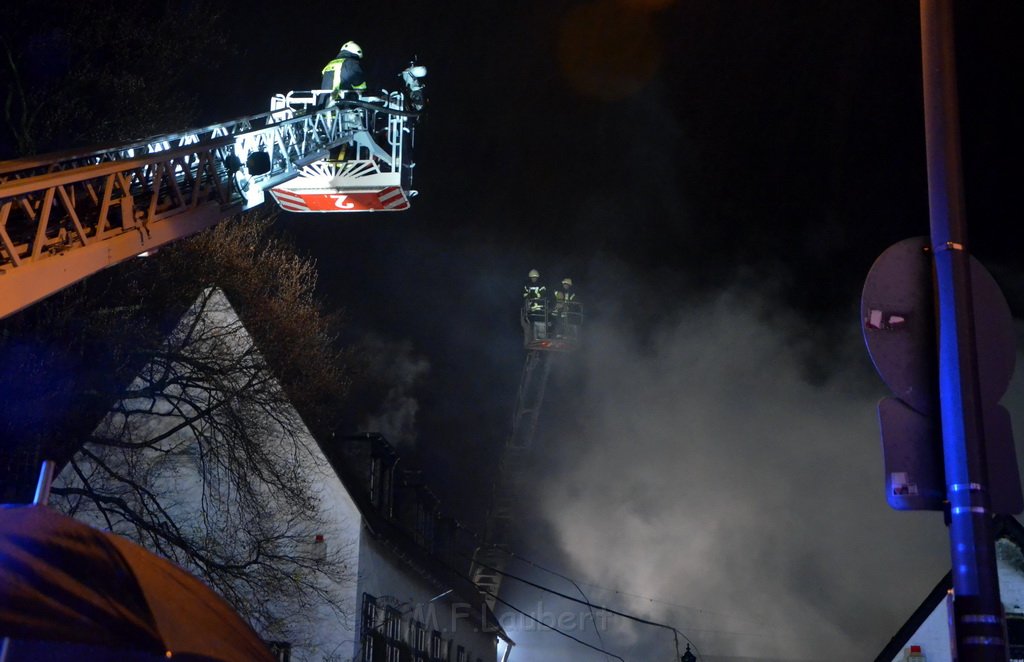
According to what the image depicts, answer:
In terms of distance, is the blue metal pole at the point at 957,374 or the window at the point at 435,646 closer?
the blue metal pole at the point at 957,374

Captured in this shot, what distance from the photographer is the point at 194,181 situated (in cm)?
970

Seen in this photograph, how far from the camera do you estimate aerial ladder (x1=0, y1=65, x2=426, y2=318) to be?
725 centimetres

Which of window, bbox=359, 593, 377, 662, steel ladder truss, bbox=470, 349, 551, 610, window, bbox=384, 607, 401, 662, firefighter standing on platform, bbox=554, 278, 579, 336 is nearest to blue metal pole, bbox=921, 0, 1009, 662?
window, bbox=359, 593, 377, 662

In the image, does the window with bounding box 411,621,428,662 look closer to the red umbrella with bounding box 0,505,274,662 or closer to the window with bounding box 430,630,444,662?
the window with bounding box 430,630,444,662

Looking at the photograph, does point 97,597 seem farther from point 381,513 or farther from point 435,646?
point 435,646

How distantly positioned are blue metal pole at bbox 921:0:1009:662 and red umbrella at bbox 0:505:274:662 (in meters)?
3.14

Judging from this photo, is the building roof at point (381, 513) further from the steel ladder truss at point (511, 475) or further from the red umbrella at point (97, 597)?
the red umbrella at point (97, 597)

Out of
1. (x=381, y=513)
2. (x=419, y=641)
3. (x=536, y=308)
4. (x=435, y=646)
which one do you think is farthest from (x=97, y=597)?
(x=536, y=308)

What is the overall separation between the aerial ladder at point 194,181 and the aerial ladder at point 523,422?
18567 mm

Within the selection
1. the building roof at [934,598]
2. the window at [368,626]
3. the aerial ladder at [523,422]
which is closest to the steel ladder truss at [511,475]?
the aerial ladder at [523,422]

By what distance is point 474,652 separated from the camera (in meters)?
27.4

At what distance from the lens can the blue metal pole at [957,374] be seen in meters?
3.67

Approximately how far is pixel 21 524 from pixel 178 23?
11859 millimetres

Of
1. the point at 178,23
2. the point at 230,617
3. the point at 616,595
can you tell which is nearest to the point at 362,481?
the point at 178,23
